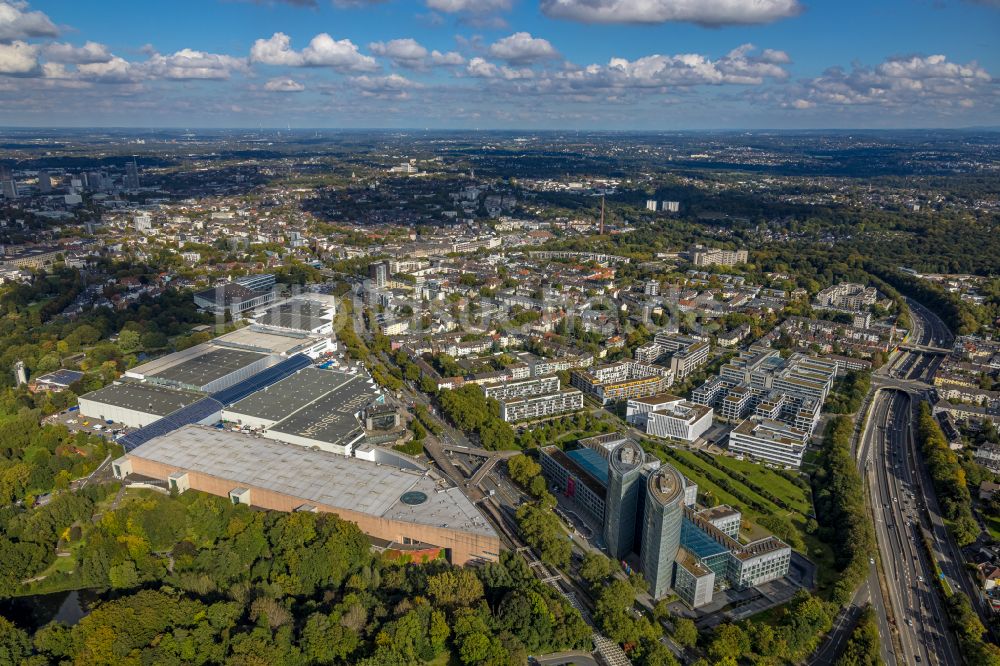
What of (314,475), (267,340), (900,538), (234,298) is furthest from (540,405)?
(234,298)

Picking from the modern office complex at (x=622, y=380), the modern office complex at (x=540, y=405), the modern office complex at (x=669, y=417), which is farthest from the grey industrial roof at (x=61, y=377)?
the modern office complex at (x=669, y=417)

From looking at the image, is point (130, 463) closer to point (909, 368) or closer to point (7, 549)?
point (7, 549)

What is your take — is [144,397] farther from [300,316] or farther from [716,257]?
[716,257]

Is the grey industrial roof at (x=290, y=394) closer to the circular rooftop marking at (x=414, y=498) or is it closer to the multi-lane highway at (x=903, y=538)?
the circular rooftop marking at (x=414, y=498)

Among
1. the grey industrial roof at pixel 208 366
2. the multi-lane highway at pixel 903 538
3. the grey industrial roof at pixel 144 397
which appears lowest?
the multi-lane highway at pixel 903 538

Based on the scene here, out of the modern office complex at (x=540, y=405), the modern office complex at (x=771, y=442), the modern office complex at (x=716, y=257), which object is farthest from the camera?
the modern office complex at (x=716, y=257)

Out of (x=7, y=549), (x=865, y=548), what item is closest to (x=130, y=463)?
(x=7, y=549)

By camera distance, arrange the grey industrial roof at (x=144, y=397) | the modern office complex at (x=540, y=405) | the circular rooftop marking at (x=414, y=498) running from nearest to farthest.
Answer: the circular rooftop marking at (x=414, y=498), the grey industrial roof at (x=144, y=397), the modern office complex at (x=540, y=405)
